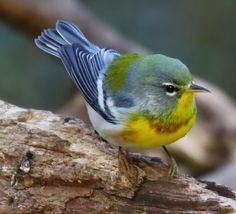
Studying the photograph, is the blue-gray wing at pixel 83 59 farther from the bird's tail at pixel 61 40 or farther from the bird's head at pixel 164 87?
the bird's head at pixel 164 87

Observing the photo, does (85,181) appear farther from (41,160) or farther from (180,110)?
(180,110)

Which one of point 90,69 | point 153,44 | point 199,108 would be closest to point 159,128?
point 90,69

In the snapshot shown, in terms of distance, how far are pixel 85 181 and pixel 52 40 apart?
924 mm

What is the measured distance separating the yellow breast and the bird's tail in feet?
2.25

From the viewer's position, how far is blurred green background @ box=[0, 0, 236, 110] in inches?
271

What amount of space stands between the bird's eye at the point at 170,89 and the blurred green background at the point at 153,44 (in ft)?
13.0

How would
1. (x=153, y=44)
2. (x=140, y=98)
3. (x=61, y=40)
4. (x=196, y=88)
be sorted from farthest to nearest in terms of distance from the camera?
1. (x=153, y=44)
2. (x=61, y=40)
3. (x=140, y=98)
4. (x=196, y=88)

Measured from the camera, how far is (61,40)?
3.44 meters

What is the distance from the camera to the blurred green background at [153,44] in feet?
22.6

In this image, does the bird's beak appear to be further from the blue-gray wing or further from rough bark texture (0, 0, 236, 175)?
rough bark texture (0, 0, 236, 175)

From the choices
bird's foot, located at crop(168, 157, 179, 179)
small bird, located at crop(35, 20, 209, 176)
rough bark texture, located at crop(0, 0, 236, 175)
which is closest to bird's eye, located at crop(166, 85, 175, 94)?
Result: small bird, located at crop(35, 20, 209, 176)

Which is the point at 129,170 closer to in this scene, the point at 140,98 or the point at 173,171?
the point at 173,171

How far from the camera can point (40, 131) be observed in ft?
9.43

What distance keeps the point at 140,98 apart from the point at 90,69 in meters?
0.36
